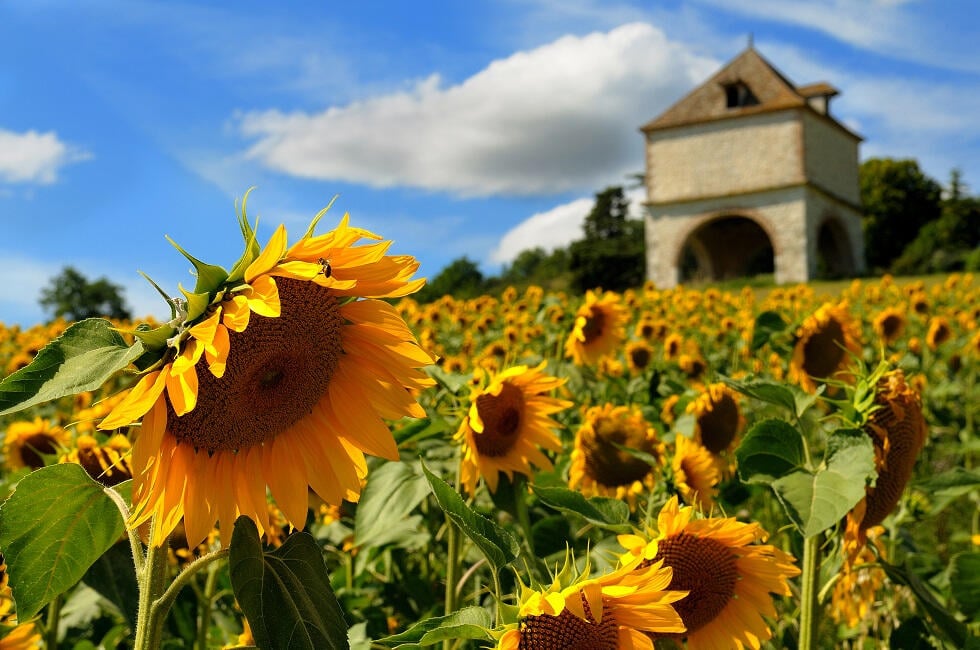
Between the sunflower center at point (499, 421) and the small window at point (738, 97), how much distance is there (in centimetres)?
3148

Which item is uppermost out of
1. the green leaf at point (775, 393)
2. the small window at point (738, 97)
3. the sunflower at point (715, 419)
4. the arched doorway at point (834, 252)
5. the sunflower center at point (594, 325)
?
the small window at point (738, 97)

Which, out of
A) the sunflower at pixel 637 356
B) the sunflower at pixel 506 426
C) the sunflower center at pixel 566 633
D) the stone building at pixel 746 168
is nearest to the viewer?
the sunflower center at pixel 566 633

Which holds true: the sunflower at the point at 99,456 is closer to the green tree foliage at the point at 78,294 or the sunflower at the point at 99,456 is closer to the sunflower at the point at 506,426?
the sunflower at the point at 506,426

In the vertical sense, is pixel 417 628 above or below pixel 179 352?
below

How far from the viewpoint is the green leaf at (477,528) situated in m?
1.06

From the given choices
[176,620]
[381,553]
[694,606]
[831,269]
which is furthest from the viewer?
[831,269]

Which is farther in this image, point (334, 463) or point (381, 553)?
point (381, 553)

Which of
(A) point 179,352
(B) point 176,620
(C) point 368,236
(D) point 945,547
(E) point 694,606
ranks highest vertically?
(C) point 368,236

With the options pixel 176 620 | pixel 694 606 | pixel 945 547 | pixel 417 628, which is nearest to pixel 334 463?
pixel 417 628

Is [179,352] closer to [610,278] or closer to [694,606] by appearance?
[694,606]

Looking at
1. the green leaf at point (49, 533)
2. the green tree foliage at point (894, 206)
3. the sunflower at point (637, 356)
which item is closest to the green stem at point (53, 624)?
the green leaf at point (49, 533)

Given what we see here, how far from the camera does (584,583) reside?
1.04 meters

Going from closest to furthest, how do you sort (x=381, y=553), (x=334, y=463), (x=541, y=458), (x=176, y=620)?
(x=334, y=463) < (x=541, y=458) < (x=176, y=620) < (x=381, y=553)

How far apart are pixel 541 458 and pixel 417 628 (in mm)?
1060
